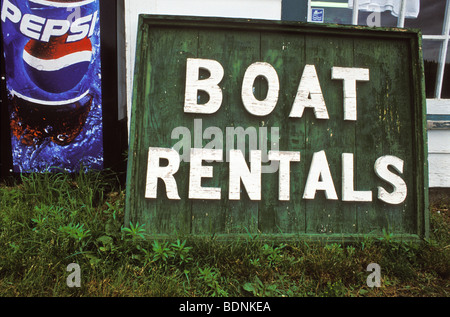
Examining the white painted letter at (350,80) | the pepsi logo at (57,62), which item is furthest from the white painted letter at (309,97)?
the pepsi logo at (57,62)

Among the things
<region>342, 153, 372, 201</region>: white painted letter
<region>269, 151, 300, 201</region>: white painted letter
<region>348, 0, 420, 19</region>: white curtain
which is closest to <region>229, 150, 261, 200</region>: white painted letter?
<region>269, 151, 300, 201</region>: white painted letter

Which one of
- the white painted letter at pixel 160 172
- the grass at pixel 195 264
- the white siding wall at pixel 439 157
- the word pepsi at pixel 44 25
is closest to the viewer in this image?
the grass at pixel 195 264

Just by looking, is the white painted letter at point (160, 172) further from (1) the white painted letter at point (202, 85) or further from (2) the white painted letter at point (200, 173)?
(1) the white painted letter at point (202, 85)

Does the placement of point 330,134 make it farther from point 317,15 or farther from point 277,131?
point 317,15

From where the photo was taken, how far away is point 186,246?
1813 mm

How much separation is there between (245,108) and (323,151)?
0.59 metres

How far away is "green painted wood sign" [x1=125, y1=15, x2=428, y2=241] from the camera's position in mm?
1913

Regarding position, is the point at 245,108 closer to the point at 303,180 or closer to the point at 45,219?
the point at 303,180

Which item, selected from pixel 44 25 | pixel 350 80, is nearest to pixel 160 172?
pixel 350 80

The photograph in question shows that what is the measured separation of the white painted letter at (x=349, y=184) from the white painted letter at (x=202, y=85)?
915mm

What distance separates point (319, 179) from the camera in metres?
1.99

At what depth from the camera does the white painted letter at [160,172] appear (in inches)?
74.0

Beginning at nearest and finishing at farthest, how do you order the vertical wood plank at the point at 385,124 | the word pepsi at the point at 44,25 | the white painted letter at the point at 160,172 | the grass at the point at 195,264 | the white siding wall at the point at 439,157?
the grass at the point at 195,264 → the white painted letter at the point at 160,172 → the vertical wood plank at the point at 385,124 → the word pepsi at the point at 44,25 → the white siding wall at the point at 439,157
